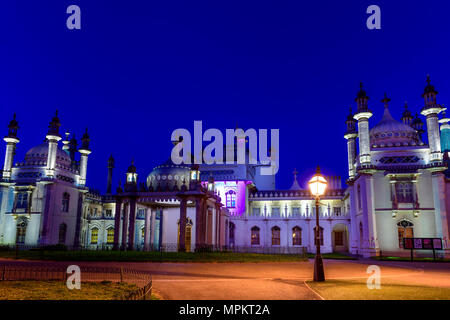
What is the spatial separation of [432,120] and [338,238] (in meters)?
23.8

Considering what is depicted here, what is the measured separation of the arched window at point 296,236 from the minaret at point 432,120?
22469 mm

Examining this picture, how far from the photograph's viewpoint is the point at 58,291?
1073 cm

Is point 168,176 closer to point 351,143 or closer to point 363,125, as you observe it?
point 363,125

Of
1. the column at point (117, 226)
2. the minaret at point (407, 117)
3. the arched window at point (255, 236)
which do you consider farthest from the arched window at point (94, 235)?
the minaret at point (407, 117)

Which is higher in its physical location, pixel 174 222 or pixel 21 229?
pixel 174 222

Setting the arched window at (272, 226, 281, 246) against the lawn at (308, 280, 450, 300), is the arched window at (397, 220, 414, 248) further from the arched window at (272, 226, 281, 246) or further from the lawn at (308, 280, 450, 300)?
the lawn at (308, 280, 450, 300)

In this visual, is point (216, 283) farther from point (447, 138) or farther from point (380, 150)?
point (447, 138)

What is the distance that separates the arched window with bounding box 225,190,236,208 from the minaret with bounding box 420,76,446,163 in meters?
30.0

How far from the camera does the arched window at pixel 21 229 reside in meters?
44.5

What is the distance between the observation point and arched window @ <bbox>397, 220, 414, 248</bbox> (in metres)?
36.9

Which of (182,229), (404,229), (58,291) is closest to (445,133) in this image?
(404,229)

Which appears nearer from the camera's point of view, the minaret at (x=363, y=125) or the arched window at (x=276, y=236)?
the minaret at (x=363, y=125)

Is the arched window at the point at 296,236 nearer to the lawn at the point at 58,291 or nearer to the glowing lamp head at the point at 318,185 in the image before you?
the glowing lamp head at the point at 318,185
